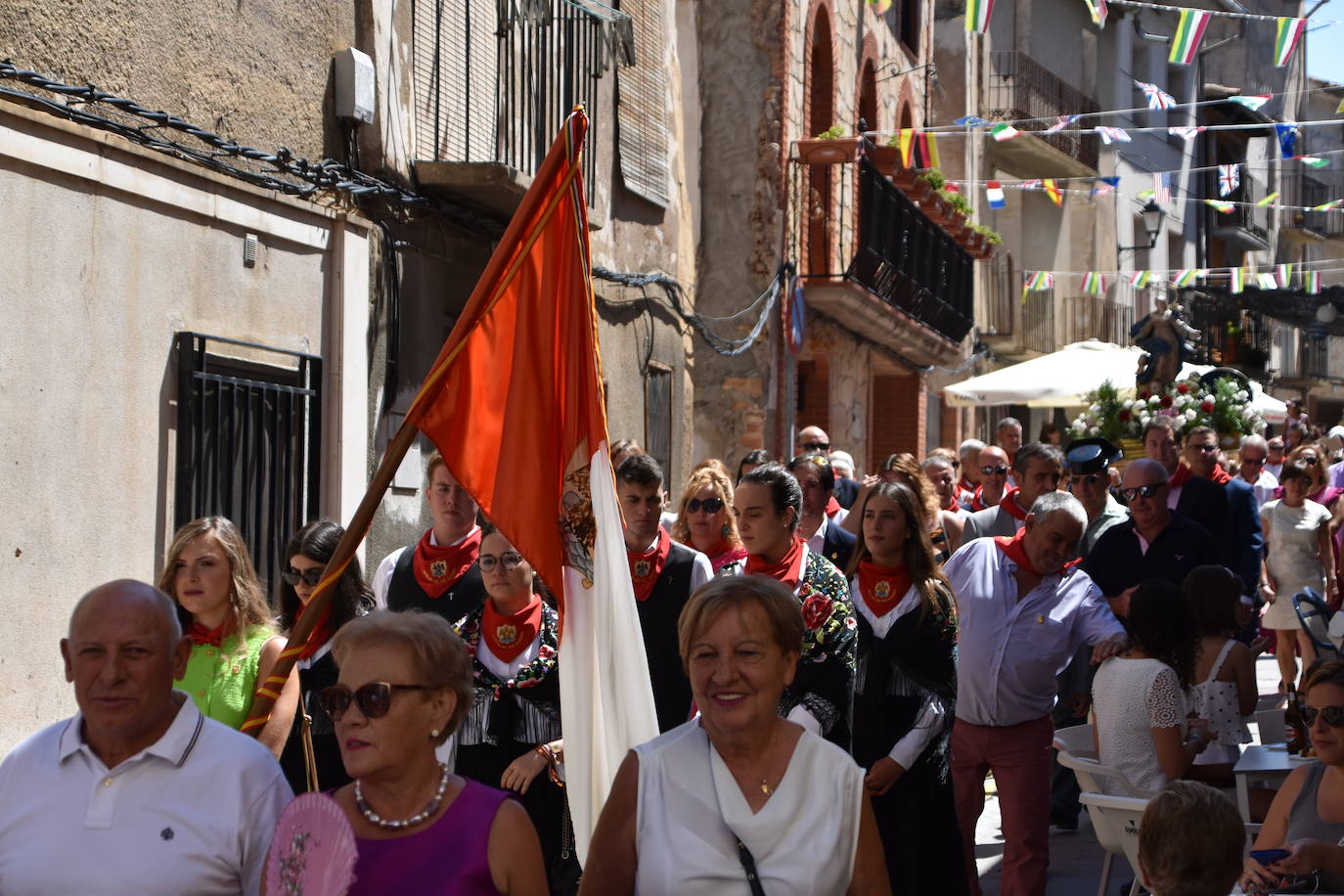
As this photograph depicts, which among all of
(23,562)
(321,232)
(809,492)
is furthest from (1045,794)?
(321,232)

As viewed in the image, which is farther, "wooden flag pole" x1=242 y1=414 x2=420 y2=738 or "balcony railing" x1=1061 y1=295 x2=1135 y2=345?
"balcony railing" x1=1061 y1=295 x2=1135 y2=345

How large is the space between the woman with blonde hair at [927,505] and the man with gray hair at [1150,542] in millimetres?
852

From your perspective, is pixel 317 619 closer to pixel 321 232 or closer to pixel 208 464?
pixel 208 464

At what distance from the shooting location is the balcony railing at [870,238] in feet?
58.1

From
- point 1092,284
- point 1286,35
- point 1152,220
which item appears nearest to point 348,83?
point 1286,35

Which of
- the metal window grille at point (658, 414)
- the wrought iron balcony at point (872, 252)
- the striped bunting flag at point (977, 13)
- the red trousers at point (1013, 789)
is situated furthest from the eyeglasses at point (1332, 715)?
the wrought iron balcony at point (872, 252)

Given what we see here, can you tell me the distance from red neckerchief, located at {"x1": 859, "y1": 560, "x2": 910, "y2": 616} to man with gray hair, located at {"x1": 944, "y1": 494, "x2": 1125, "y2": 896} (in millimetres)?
626

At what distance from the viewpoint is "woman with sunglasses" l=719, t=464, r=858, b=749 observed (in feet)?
17.1

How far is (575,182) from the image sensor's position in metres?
4.49

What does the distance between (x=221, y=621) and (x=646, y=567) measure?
1.44 m

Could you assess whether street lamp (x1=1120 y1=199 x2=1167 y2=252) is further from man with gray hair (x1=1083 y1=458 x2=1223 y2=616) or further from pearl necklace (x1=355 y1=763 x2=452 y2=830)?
→ pearl necklace (x1=355 y1=763 x2=452 y2=830)

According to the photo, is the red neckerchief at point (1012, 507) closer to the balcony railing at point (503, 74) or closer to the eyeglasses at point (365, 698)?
the balcony railing at point (503, 74)

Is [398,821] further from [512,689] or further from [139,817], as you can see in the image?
[512,689]

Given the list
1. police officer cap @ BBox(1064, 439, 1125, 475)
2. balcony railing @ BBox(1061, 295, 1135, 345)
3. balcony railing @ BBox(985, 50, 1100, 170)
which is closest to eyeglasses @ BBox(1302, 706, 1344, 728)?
police officer cap @ BBox(1064, 439, 1125, 475)
